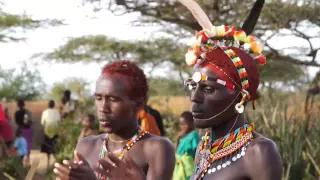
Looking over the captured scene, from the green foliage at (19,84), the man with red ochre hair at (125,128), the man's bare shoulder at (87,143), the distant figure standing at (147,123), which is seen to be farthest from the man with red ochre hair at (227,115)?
the green foliage at (19,84)

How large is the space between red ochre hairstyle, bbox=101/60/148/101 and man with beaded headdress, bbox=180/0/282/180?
1.72 ft

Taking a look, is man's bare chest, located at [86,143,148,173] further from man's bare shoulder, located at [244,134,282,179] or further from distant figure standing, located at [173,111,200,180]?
distant figure standing, located at [173,111,200,180]

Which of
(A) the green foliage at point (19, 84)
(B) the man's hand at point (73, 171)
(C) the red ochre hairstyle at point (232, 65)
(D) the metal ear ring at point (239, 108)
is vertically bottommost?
(A) the green foliage at point (19, 84)

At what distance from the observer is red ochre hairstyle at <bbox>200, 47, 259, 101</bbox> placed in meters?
2.93

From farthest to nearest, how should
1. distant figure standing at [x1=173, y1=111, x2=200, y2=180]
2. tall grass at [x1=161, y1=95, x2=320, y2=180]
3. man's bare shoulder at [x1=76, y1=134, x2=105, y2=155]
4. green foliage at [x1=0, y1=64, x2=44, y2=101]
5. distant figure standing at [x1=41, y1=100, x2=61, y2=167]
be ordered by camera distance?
green foliage at [x1=0, y1=64, x2=44, y2=101], distant figure standing at [x1=41, y1=100, x2=61, y2=167], tall grass at [x1=161, y1=95, x2=320, y2=180], distant figure standing at [x1=173, y1=111, x2=200, y2=180], man's bare shoulder at [x1=76, y1=134, x2=105, y2=155]

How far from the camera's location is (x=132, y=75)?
3.54m

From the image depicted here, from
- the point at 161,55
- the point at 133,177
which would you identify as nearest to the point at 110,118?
the point at 133,177

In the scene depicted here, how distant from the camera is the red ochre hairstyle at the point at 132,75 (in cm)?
351

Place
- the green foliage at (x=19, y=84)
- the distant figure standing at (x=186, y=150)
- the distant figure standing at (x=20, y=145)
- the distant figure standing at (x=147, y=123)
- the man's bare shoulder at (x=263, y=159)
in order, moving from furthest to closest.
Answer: the green foliage at (x=19, y=84) → the distant figure standing at (x=20, y=145) → the distant figure standing at (x=147, y=123) → the distant figure standing at (x=186, y=150) → the man's bare shoulder at (x=263, y=159)

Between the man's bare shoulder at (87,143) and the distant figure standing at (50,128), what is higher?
the man's bare shoulder at (87,143)

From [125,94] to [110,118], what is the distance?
0.53 feet

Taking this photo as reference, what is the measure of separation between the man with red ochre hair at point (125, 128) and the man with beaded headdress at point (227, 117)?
0.44 m

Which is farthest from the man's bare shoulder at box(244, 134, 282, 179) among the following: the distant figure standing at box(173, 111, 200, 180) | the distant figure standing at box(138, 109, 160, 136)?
the distant figure standing at box(138, 109, 160, 136)

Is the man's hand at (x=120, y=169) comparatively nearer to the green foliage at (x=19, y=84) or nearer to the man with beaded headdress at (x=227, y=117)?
the man with beaded headdress at (x=227, y=117)
